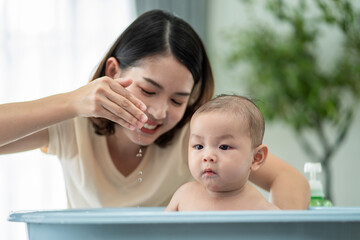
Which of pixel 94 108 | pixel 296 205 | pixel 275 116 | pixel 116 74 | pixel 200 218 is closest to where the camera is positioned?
pixel 200 218

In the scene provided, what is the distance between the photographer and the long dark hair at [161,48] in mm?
1268

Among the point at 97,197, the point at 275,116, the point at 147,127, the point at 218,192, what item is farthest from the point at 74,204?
the point at 275,116

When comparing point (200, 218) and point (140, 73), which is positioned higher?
point (140, 73)

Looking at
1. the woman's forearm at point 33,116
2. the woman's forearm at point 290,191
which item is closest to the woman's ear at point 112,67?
the woman's forearm at point 33,116

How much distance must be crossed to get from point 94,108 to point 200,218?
0.42 meters

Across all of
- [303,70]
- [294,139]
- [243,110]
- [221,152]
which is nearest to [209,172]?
[221,152]

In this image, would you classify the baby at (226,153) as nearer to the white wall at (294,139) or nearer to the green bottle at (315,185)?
the green bottle at (315,185)

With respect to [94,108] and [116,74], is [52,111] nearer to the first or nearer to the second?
[94,108]

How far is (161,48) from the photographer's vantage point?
4.14 ft

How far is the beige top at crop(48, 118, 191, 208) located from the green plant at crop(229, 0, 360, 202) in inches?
67.7

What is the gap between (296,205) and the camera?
46.5 inches

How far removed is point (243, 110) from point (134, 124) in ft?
0.76

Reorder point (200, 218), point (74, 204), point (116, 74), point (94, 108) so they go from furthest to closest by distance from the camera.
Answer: point (74, 204)
point (116, 74)
point (94, 108)
point (200, 218)

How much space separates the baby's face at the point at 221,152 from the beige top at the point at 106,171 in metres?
0.43
